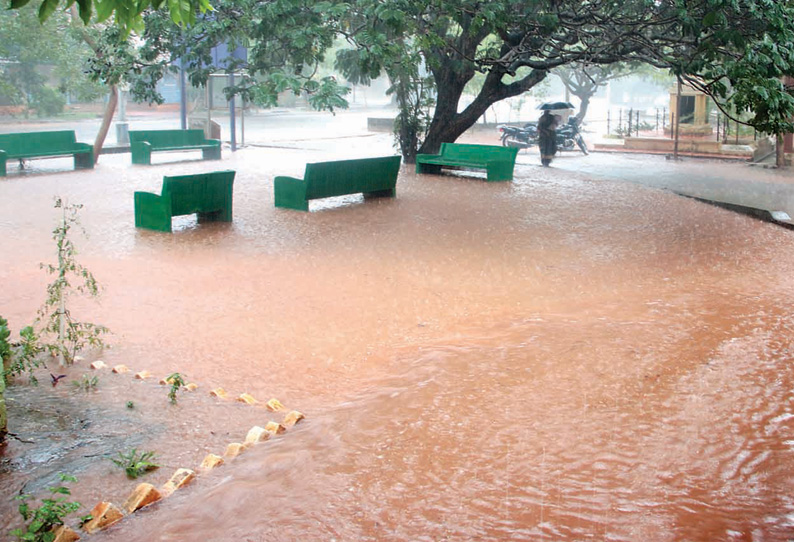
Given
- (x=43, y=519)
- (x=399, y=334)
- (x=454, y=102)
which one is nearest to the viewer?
(x=43, y=519)

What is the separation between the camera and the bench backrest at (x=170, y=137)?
62.7 ft

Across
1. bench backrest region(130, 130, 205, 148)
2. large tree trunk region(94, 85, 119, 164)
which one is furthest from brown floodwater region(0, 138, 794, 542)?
bench backrest region(130, 130, 205, 148)

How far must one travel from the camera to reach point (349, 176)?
43.8 ft

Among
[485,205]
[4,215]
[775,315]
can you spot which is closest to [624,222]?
[485,205]

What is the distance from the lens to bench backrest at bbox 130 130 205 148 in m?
19.1

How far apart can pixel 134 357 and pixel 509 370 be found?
2717mm

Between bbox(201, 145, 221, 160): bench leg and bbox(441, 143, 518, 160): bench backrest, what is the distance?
230 inches

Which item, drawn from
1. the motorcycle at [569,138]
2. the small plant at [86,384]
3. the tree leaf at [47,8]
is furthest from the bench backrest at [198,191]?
the motorcycle at [569,138]

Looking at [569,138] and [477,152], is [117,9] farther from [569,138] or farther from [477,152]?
[569,138]

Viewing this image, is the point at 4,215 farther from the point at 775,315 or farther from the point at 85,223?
the point at 775,315

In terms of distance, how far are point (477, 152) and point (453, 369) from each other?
1222 cm

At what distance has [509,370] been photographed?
580 cm

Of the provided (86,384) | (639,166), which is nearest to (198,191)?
(86,384)

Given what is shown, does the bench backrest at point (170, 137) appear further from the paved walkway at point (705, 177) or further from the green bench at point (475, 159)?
the paved walkway at point (705, 177)
